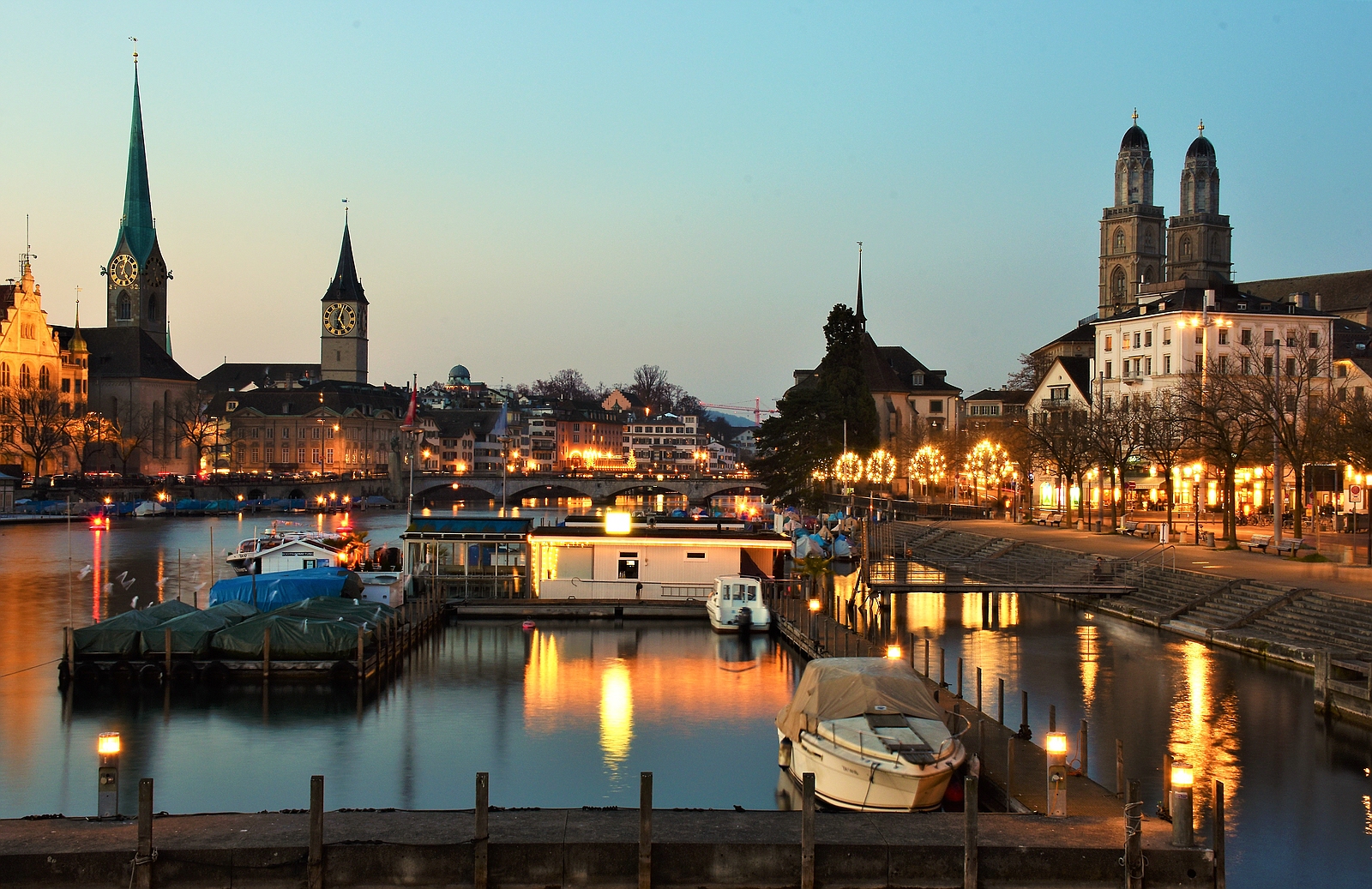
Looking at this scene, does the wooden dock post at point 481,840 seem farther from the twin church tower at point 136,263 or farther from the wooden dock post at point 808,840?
the twin church tower at point 136,263

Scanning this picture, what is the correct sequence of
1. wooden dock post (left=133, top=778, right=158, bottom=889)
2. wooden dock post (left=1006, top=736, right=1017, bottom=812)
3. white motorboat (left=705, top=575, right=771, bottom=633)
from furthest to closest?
white motorboat (left=705, top=575, right=771, bottom=633)
wooden dock post (left=1006, top=736, right=1017, bottom=812)
wooden dock post (left=133, top=778, right=158, bottom=889)

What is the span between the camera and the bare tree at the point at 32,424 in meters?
129

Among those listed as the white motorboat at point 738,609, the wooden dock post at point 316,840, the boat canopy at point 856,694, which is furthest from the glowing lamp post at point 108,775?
the white motorboat at point 738,609

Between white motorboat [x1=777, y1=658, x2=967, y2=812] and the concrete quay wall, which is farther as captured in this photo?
white motorboat [x1=777, y1=658, x2=967, y2=812]

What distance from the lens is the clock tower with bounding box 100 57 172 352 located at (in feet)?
629

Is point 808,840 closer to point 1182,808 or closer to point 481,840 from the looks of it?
point 481,840

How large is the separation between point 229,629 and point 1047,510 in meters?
58.2

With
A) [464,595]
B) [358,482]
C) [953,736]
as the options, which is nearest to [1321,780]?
[953,736]

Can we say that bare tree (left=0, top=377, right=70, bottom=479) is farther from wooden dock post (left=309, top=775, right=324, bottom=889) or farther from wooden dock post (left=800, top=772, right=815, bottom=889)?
wooden dock post (left=800, top=772, right=815, bottom=889)

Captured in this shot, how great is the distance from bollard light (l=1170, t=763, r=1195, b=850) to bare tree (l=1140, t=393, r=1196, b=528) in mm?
A: 44718

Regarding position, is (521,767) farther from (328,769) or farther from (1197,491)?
(1197,491)

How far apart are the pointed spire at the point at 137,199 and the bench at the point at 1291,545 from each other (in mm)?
180390

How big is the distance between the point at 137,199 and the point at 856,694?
19568 centimetres

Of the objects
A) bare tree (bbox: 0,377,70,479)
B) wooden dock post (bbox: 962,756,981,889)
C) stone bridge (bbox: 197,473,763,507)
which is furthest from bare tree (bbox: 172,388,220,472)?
wooden dock post (bbox: 962,756,981,889)
